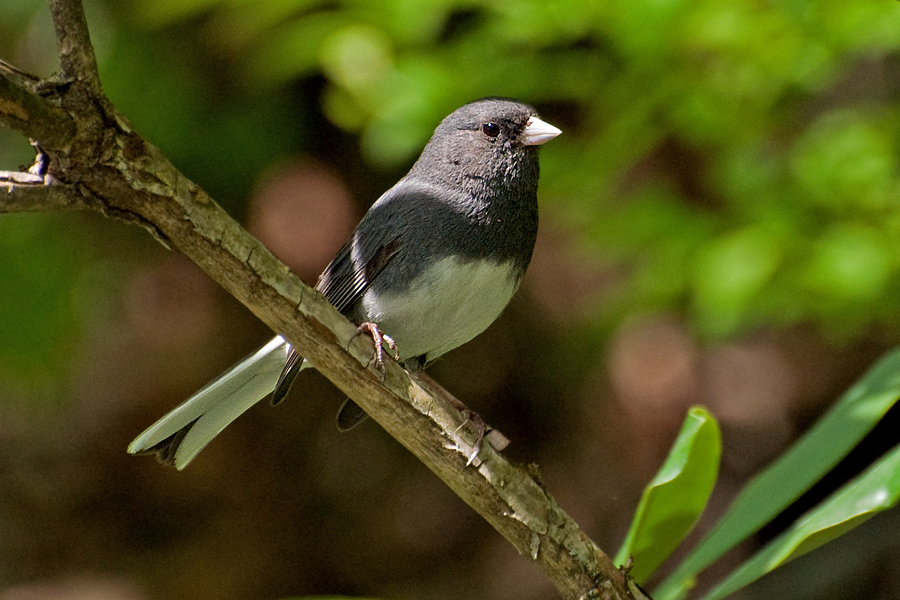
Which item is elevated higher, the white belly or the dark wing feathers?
the dark wing feathers

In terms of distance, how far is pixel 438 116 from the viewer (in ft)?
7.32

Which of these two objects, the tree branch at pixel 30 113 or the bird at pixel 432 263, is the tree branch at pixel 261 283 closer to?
the tree branch at pixel 30 113

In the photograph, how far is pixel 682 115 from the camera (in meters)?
2.20

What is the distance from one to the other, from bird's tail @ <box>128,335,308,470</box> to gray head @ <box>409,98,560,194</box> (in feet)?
1.97

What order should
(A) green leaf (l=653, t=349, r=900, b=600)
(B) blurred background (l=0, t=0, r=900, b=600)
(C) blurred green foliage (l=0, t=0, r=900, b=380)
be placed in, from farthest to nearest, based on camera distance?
(B) blurred background (l=0, t=0, r=900, b=600) → (C) blurred green foliage (l=0, t=0, r=900, b=380) → (A) green leaf (l=653, t=349, r=900, b=600)

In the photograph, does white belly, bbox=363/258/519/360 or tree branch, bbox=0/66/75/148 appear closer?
tree branch, bbox=0/66/75/148

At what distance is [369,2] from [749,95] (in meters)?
1.01

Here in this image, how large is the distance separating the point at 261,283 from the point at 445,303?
605 millimetres

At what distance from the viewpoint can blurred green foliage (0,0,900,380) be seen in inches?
79.7

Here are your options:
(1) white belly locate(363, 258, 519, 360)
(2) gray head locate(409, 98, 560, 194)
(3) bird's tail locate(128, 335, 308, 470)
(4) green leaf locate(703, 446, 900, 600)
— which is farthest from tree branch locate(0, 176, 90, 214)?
(4) green leaf locate(703, 446, 900, 600)

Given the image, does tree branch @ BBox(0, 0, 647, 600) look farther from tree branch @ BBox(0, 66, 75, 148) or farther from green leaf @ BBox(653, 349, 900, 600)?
green leaf @ BBox(653, 349, 900, 600)

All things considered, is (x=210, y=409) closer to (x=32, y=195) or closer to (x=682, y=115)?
(x=32, y=195)

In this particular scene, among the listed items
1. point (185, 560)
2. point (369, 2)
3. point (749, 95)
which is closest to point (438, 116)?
point (369, 2)

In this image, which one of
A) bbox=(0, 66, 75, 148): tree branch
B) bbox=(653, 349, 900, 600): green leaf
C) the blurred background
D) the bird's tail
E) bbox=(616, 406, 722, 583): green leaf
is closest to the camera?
bbox=(0, 66, 75, 148): tree branch
